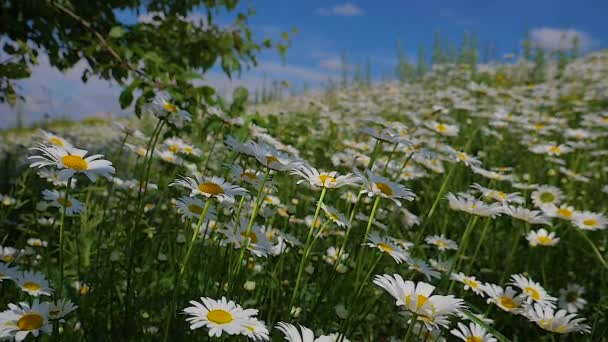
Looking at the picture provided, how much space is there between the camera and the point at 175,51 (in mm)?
2750

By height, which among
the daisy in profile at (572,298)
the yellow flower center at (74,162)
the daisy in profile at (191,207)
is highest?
the yellow flower center at (74,162)

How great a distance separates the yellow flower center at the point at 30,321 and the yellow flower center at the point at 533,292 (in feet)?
4.62

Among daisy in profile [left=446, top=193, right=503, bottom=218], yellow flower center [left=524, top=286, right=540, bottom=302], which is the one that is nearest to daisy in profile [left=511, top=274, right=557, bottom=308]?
yellow flower center [left=524, top=286, right=540, bottom=302]

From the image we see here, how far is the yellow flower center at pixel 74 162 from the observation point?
1.04 metres

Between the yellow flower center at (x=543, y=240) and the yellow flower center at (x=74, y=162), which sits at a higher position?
the yellow flower center at (x=74, y=162)

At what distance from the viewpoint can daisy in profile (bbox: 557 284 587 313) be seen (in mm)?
2033

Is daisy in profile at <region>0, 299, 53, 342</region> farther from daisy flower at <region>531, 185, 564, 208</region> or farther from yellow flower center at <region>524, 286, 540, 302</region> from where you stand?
daisy flower at <region>531, 185, 564, 208</region>

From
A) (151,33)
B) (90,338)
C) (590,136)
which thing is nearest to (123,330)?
(90,338)

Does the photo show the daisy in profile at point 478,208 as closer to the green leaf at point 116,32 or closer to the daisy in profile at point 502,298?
the daisy in profile at point 502,298

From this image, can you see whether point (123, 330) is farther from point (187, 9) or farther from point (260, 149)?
point (187, 9)

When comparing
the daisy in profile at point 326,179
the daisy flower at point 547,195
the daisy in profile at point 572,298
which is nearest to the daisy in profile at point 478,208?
the daisy in profile at point 326,179

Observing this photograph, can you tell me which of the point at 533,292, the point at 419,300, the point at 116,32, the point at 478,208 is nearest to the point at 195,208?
the point at 419,300

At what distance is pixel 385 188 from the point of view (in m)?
1.31

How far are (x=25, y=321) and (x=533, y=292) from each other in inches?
59.0
